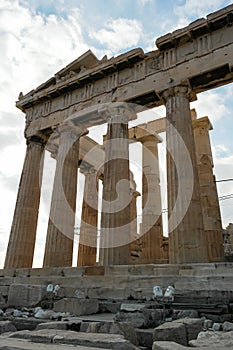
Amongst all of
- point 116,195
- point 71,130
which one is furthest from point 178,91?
point 71,130

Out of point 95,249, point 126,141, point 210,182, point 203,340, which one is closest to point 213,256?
point 210,182

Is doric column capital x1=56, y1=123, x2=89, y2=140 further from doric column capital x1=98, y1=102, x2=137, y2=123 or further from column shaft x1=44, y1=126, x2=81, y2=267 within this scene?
doric column capital x1=98, y1=102, x2=137, y2=123

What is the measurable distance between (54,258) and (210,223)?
8.93 m

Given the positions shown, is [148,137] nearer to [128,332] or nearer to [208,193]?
[208,193]

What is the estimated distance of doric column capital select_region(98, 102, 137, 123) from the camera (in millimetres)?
16156

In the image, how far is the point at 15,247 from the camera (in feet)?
55.6

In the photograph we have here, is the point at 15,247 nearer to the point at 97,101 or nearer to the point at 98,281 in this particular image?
the point at 98,281

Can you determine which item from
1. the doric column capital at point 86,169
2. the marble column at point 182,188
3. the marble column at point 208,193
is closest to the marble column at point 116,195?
the marble column at point 182,188

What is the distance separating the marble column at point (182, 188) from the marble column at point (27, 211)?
30.7 ft

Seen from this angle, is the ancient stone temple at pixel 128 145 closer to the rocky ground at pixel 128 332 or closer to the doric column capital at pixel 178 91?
the doric column capital at pixel 178 91

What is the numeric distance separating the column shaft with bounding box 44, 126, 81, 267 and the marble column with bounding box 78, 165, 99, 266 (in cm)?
699

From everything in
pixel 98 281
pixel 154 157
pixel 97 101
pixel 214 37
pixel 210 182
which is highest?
pixel 214 37

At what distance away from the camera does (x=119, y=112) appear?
53.2 feet

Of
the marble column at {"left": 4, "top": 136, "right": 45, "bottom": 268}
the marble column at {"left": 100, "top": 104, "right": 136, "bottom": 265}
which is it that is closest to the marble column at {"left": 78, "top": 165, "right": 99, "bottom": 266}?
the marble column at {"left": 4, "top": 136, "right": 45, "bottom": 268}
